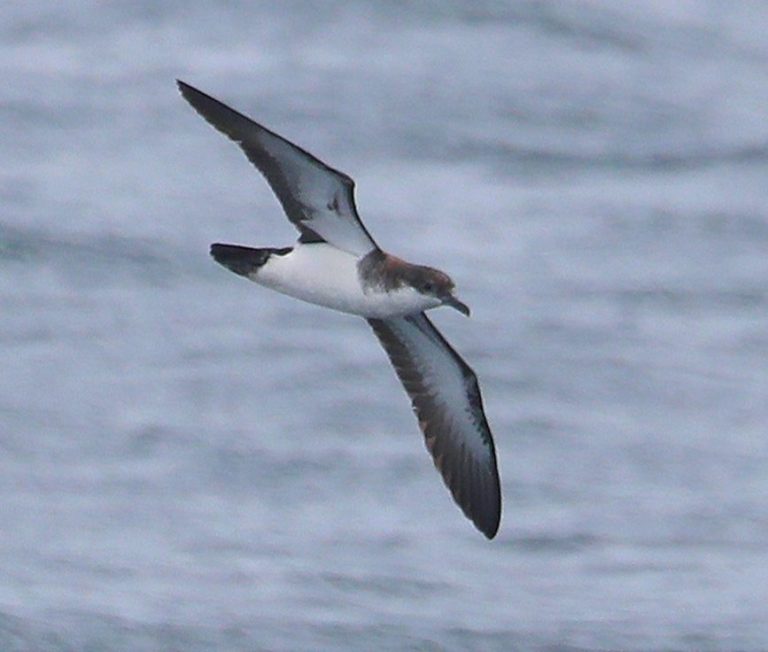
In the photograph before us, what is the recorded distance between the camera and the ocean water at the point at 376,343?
12867 millimetres

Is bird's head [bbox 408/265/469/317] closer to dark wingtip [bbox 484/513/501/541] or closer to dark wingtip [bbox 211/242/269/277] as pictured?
dark wingtip [bbox 211/242/269/277]

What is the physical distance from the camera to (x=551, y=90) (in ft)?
64.2

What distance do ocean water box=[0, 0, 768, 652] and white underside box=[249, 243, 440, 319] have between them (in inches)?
112

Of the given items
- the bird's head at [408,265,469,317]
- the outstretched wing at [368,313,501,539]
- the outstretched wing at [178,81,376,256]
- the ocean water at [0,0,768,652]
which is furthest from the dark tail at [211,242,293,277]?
the ocean water at [0,0,768,652]

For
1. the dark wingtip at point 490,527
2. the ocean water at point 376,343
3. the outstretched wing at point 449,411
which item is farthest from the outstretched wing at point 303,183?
the ocean water at point 376,343

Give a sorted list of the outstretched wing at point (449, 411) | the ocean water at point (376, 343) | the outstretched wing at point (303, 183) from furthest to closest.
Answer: the ocean water at point (376, 343), the outstretched wing at point (449, 411), the outstretched wing at point (303, 183)

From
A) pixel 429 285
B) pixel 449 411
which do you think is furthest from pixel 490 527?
pixel 429 285

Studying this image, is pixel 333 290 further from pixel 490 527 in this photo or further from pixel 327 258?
pixel 490 527

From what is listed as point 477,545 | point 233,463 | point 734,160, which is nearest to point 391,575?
point 477,545

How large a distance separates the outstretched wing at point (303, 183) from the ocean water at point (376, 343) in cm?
285

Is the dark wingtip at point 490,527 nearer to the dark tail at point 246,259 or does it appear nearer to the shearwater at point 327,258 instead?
the shearwater at point 327,258

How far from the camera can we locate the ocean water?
1287 cm

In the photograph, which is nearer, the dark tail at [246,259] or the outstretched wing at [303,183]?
the outstretched wing at [303,183]

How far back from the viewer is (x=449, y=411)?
35.8ft
